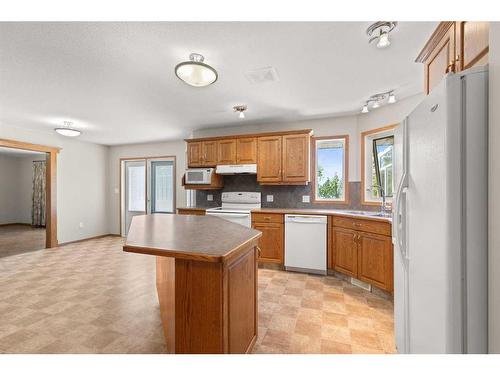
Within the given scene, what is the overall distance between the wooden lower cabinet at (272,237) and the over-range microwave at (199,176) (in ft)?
3.91

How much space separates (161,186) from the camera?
5.84m

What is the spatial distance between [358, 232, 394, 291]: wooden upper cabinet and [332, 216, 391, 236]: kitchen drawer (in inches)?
2.2

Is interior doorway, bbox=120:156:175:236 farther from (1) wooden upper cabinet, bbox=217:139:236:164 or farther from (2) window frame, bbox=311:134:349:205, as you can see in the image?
(2) window frame, bbox=311:134:349:205

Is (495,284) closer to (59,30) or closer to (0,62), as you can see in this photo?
(59,30)

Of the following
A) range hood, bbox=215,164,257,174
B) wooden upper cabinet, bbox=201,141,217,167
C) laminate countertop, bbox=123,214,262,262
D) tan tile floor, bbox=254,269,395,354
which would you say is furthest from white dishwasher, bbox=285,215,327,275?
laminate countertop, bbox=123,214,262,262

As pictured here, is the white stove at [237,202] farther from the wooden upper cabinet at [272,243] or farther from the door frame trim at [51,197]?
the door frame trim at [51,197]

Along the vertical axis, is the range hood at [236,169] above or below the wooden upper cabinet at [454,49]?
below

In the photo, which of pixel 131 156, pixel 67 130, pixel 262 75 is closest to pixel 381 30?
pixel 262 75

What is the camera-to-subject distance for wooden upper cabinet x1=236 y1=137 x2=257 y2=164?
392 cm

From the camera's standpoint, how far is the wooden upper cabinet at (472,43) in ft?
3.61

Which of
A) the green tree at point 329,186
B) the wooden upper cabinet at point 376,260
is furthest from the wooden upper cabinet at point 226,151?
the wooden upper cabinet at point 376,260

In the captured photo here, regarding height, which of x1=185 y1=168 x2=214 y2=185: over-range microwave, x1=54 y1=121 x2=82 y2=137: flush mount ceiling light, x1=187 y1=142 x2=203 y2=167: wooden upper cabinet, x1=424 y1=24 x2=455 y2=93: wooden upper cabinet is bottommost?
x1=185 y1=168 x2=214 y2=185: over-range microwave

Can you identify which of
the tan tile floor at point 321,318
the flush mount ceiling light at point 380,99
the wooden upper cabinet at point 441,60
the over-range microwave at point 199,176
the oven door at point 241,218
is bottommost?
the tan tile floor at point 321,318

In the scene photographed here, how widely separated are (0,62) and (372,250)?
4236 mm
